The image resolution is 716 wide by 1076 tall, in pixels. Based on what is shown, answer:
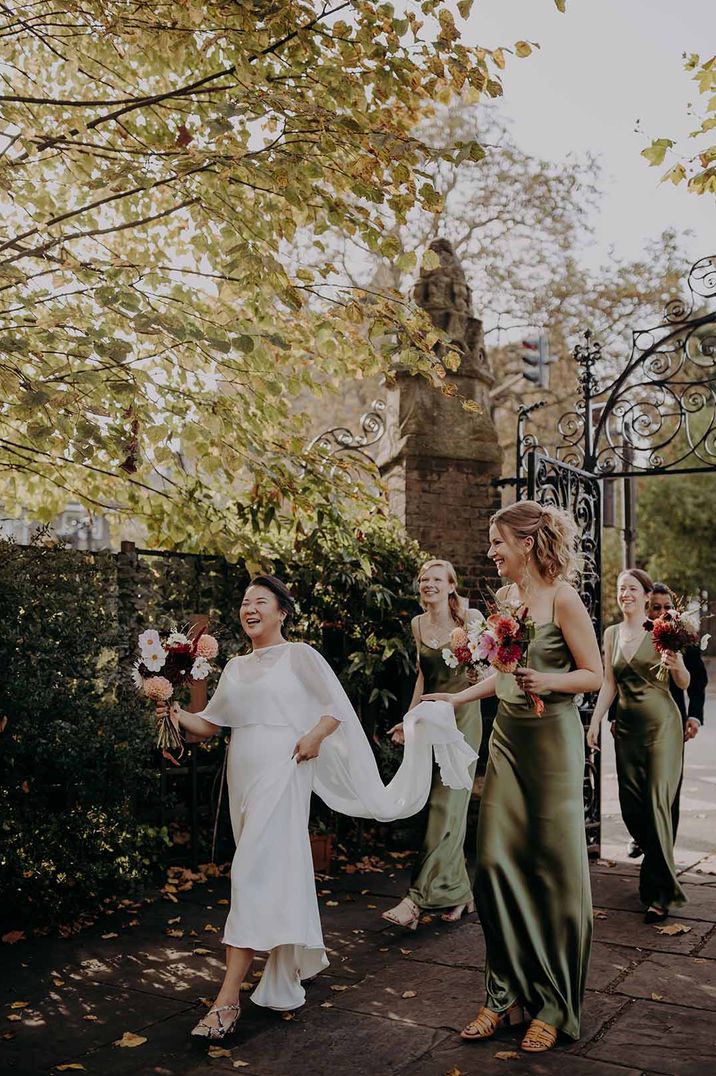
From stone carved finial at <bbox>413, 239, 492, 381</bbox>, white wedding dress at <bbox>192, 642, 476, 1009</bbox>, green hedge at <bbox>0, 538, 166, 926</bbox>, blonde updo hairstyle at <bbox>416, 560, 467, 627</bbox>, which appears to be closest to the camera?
white wedding dress at <bbox>192, 642, 476, 1009</bbox>

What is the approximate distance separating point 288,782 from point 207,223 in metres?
3.89

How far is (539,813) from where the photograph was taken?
471 centimetres

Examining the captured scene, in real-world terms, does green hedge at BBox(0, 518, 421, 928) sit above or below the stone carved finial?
below

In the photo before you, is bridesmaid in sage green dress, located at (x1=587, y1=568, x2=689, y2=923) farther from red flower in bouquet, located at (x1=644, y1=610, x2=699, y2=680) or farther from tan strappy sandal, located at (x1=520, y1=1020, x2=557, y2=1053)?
tan strappy sandal, located at (x1=520, y1=1020, x2=557, y2=1053)

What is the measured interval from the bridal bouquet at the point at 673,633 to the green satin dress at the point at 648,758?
114 mm

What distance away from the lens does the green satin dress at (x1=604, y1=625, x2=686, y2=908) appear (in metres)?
6.97

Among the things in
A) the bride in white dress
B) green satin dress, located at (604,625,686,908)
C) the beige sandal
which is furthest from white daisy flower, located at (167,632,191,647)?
green satin dress, located at (604,625,686,908)

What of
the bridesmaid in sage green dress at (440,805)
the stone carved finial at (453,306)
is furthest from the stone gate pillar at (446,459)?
the bridesmaid in sage green dress at (440,805)

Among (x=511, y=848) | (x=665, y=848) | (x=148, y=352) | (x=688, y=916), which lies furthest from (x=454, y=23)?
(x=688, y=916)

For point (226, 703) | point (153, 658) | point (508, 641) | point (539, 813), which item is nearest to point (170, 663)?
point (153, 658)

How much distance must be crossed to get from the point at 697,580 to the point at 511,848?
118ft

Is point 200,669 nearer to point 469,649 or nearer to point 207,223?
point 469,649

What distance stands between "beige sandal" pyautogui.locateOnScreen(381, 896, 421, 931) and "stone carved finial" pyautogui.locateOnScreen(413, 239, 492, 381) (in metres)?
4.84

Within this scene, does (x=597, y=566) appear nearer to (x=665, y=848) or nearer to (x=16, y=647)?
(x=665, y=848)
